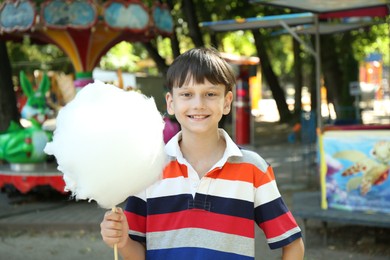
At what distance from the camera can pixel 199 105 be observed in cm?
204

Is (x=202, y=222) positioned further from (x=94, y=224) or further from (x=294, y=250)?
(x=94, y=224)

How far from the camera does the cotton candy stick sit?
1.86 meters

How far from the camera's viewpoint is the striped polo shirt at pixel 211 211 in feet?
6.64

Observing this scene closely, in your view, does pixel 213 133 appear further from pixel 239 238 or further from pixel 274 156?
pixel 274 156

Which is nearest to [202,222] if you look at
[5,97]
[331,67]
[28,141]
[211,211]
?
[211,211]

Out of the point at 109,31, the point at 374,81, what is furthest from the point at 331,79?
the point at 374,81

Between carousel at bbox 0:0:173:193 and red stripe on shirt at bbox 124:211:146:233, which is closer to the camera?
red stripe on shirt at bbox 124:211:146:233

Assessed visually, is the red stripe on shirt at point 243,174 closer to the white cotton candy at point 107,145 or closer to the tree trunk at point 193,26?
the white cotton candy at point 107,145

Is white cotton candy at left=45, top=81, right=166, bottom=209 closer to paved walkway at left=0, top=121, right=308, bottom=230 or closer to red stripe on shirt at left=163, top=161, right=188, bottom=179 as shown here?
red stripe on shirt at left=163, top=161, right=188, bottom=179

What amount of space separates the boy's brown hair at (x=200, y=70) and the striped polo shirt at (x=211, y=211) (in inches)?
9.7

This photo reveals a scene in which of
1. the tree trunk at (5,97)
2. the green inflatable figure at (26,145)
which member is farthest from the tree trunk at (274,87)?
the green inflatable figure at (26,145)

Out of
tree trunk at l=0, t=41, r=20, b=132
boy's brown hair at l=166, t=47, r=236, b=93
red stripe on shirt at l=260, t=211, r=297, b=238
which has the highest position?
boy's brown hair at l=166, t=47, r=236, b=93

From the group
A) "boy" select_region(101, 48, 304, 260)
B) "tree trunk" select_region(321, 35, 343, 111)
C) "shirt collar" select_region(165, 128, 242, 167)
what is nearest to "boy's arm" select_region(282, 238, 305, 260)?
"boy" select_region(101, 48, 304, 260)

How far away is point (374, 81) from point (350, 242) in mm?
24599
